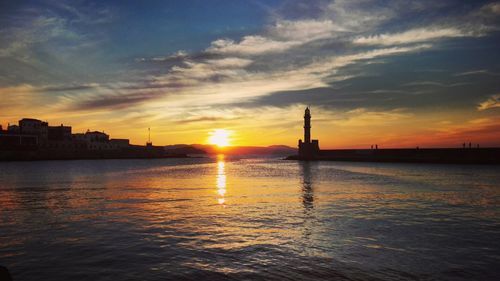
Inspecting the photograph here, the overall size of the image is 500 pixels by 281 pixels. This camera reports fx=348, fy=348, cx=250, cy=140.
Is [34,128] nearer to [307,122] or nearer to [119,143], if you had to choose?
[119,143]

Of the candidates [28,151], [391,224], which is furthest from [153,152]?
[391,224]

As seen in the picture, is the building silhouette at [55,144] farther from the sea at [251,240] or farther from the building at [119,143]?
the sea at [251,240]

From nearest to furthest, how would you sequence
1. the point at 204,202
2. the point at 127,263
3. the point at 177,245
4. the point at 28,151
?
the point at 127,263, the point at 177,245, the point at 204,202, the point at 28,151

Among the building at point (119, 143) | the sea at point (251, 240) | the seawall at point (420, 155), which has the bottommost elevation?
the sea at point (251, 240)

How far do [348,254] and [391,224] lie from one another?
622 cm

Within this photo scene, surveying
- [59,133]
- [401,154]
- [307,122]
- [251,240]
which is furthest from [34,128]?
[251,240]

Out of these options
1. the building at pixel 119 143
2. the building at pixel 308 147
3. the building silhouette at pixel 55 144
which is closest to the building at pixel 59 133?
the building silhouette at pixel 55 144

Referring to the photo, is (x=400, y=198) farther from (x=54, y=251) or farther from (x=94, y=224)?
(x=54, y=251)

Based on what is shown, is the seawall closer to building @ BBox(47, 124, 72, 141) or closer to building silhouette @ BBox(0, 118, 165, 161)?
building silhouette @ BBox(0, 118, 165, 161)

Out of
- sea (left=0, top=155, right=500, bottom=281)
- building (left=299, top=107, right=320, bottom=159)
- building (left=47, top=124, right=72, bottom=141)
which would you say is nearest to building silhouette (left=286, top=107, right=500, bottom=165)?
building (left=299, top=107, right=320, bottom=159)

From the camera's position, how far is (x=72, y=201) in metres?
25.2

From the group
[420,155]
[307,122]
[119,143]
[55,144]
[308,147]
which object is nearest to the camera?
[420,155]

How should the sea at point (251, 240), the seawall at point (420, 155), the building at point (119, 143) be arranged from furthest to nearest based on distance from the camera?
the building at point (119, 143)
the seawall at point (420, 155)
the sea at point (251, 240)

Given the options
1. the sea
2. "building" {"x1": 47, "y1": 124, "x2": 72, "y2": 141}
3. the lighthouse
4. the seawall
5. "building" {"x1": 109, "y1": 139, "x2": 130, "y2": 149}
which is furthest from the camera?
"building" {"x1": 109, "y1": 139, "x2": 130, "y2": 149}
